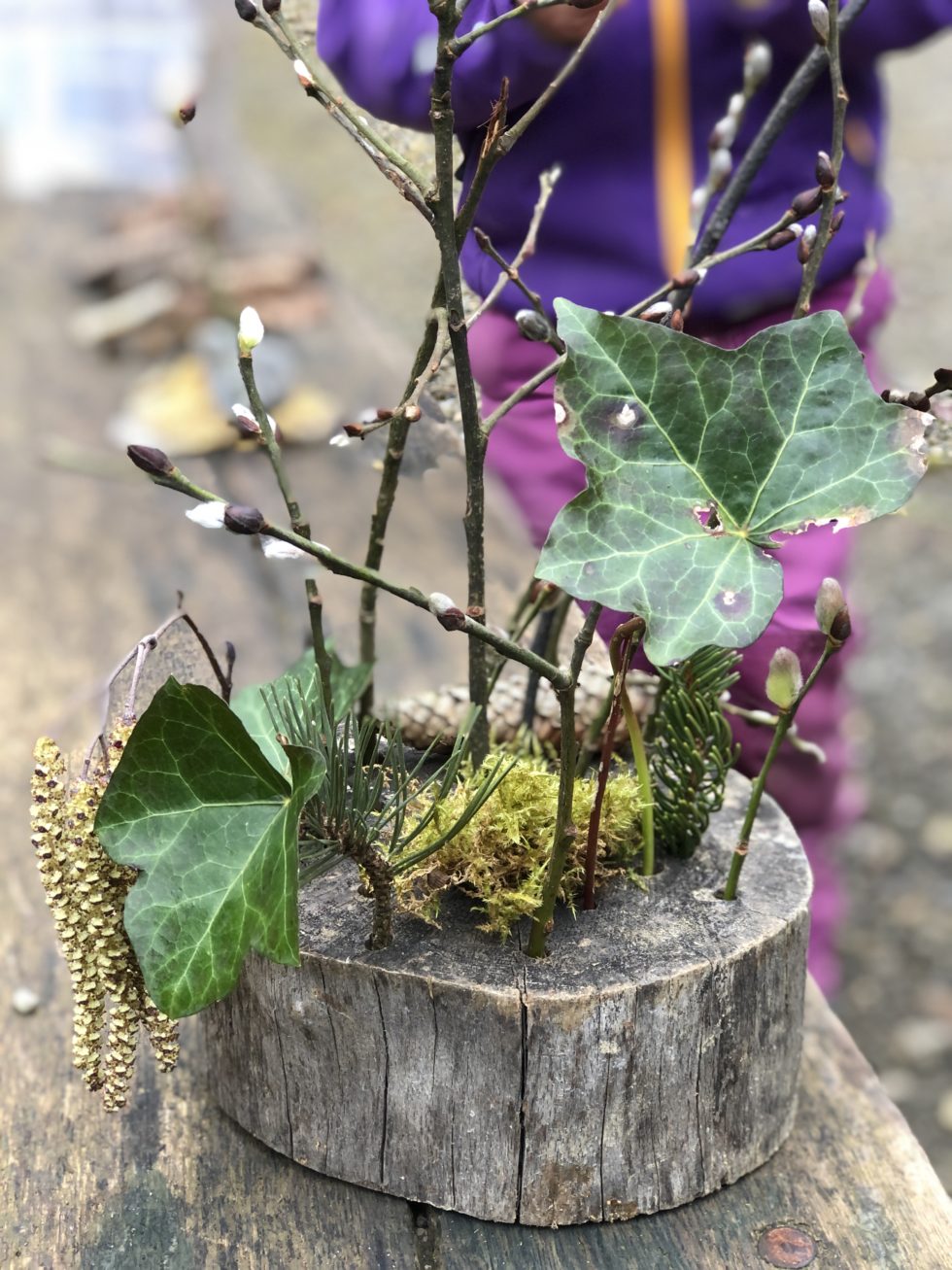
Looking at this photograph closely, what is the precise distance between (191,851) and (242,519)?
19cm

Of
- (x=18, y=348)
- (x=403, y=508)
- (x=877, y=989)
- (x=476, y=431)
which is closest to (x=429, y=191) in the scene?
(x=476, y=431)

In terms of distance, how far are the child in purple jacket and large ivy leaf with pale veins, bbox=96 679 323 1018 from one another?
0.40 meters

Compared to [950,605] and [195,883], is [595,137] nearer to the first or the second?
[195,883]

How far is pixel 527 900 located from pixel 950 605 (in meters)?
2.06

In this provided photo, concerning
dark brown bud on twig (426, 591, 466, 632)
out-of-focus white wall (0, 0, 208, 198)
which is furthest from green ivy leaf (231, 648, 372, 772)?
out-of-focus white wall (0, 0, 208, 198)

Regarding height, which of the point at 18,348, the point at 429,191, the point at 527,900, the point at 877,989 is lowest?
the point at 877,989

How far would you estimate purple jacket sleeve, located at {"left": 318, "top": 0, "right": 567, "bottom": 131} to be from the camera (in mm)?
843

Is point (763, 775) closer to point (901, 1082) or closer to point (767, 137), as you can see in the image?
point (767, 137)

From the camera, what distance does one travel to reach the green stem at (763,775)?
0.61 metres

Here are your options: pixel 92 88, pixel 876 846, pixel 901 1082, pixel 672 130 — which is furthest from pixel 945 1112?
pixel 92 88

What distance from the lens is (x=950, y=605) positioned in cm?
253

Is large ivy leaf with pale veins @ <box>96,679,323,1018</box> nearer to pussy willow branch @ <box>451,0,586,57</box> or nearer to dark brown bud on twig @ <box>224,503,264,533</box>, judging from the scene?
dark brown bud on twig @ <box>224,503,264,533</box>

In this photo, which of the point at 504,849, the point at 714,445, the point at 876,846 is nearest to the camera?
the point at 714,445

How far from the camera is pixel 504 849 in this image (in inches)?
27.9
